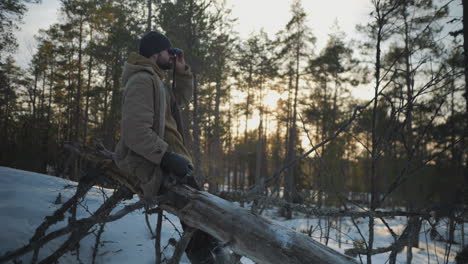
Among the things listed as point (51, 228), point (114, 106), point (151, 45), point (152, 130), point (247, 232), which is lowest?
point (51, 228)

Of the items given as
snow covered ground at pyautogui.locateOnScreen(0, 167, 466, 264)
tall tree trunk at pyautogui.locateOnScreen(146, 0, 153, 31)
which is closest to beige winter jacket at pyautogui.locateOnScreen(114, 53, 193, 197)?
snow covered ground at pyautogui.locateOnScreen(0, 167, 466, 264)

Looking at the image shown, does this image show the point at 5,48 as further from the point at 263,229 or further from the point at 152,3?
the point at 263,229

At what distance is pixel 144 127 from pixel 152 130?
0.08m

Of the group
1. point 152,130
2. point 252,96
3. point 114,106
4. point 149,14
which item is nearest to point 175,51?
point 152,130

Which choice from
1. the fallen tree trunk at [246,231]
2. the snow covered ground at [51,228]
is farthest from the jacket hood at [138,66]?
the snow covered ground at [51,228]

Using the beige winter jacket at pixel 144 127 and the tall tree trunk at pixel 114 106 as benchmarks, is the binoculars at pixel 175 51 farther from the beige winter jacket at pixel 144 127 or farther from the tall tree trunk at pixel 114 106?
the tall tree trunk at pixel 114 106

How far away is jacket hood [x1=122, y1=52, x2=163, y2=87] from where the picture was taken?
5.97ft

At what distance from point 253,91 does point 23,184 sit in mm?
18035

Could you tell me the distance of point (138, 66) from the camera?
5.99 ft

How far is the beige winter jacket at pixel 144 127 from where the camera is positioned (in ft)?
5.33

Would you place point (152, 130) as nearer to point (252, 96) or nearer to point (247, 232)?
point (247, 232)

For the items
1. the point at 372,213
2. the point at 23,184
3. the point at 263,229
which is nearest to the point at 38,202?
the point at 23,184

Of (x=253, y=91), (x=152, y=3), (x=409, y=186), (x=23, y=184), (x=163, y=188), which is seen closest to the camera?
(x=163, y=188)

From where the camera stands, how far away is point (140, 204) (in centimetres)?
153
